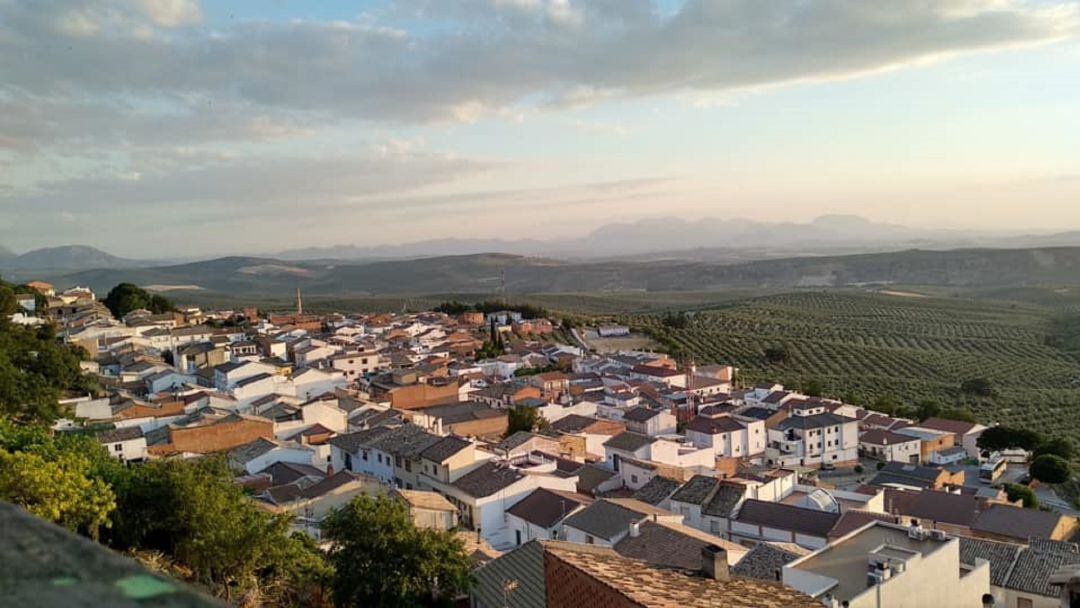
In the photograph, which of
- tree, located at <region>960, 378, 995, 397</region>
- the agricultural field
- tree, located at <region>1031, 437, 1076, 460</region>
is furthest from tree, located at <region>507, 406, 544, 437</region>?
tree, located at <region>960, 378, 995, 397</region>

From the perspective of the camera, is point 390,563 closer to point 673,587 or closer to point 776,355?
point 673,587

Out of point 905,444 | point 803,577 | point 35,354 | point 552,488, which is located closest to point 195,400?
point 35,354

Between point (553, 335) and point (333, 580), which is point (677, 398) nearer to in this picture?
point (553, 335)

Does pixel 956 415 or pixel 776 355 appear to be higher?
pixel 776 355

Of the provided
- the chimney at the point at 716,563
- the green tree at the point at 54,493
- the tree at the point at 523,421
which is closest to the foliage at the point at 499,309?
the tree at the point at 523,421

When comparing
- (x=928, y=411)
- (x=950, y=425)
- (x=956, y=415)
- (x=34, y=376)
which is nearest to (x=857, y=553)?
(x=34, y=376)

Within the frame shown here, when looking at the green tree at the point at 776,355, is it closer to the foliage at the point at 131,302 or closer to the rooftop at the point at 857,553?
the foliage at the point at 131,302
